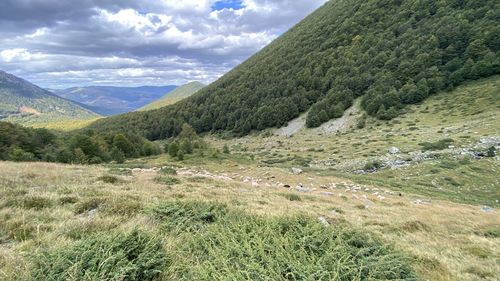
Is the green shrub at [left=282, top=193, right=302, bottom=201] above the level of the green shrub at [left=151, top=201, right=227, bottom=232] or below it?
below

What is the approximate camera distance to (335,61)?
388 feet

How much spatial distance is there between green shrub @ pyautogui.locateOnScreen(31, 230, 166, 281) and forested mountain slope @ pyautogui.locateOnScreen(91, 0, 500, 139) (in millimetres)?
76994

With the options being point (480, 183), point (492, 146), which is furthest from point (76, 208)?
point (492, 146)

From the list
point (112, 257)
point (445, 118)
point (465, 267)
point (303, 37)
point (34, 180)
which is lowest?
point (445, 118)

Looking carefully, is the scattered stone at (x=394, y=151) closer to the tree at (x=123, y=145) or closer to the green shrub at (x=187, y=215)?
the green shrub at (x=187, y=215)

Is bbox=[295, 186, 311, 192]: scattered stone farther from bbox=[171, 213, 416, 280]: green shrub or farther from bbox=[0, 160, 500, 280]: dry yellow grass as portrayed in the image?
bbox=[171, 213, 416, 280]: green shrub

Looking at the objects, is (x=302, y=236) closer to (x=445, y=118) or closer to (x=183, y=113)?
(x=445, y=118)

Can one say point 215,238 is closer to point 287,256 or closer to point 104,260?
point 287,256

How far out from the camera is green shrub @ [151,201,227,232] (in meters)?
6.89

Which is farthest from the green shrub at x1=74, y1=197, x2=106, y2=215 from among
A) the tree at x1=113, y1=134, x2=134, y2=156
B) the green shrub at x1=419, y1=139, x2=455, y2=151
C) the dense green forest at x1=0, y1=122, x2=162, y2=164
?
the tree at x1=113, y1=134, x2=134, y2=156

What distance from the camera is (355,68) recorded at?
106 meters

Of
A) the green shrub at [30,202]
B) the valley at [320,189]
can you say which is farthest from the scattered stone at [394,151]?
the green shrub at [30,202]

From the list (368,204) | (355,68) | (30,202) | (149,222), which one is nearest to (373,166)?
(368,204)

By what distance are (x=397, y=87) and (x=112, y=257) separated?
9514cm
